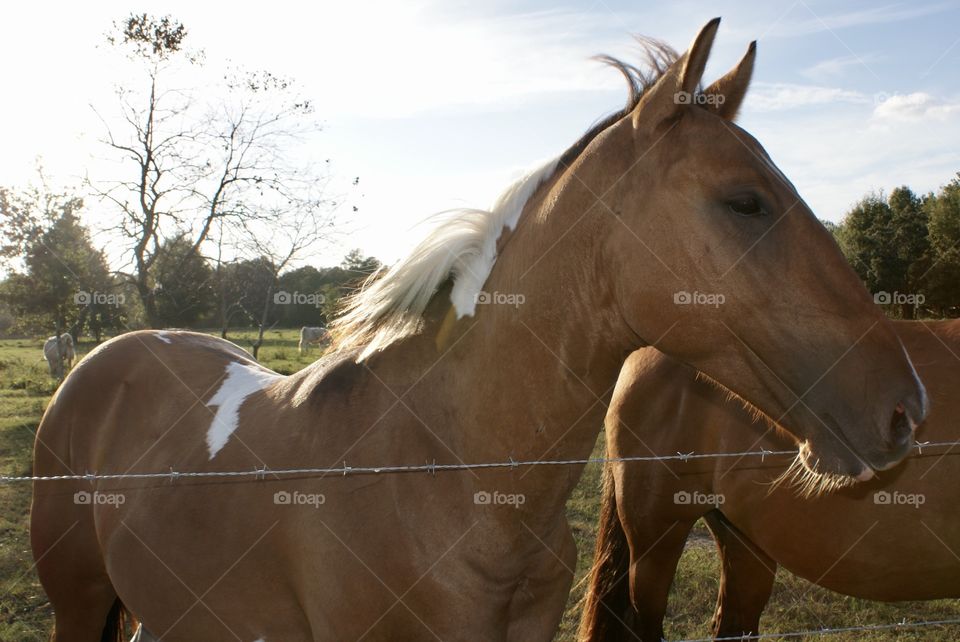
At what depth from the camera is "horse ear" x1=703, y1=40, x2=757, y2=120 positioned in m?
1.83

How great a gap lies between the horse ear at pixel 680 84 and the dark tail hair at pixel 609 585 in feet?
8.61

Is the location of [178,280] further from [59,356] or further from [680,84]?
[680,84]

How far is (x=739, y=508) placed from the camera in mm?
3514

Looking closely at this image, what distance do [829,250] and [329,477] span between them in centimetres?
154

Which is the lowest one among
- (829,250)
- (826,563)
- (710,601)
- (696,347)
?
(710,601)

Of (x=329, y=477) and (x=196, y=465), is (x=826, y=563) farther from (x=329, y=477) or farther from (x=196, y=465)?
(x=196, y=465)

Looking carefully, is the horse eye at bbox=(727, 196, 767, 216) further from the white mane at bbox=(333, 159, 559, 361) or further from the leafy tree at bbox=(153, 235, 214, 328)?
the leafy tree at bbox=(153, 235, 214, 328)

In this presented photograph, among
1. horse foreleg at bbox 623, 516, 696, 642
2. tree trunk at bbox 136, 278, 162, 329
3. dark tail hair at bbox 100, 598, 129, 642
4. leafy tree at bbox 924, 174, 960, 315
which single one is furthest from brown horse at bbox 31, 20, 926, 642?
leafy tree at bbox 924, 174, 960, 315

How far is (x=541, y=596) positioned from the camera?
2021 millimetres

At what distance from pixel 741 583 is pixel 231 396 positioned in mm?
3107

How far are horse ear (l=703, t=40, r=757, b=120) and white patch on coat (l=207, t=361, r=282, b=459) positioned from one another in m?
1.97

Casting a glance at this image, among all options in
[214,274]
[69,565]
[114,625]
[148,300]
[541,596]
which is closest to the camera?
[541,596]

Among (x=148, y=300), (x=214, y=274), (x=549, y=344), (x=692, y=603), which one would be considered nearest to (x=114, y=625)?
(x=549, y=344)

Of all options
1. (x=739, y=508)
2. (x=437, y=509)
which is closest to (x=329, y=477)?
(x=437, y=509)
